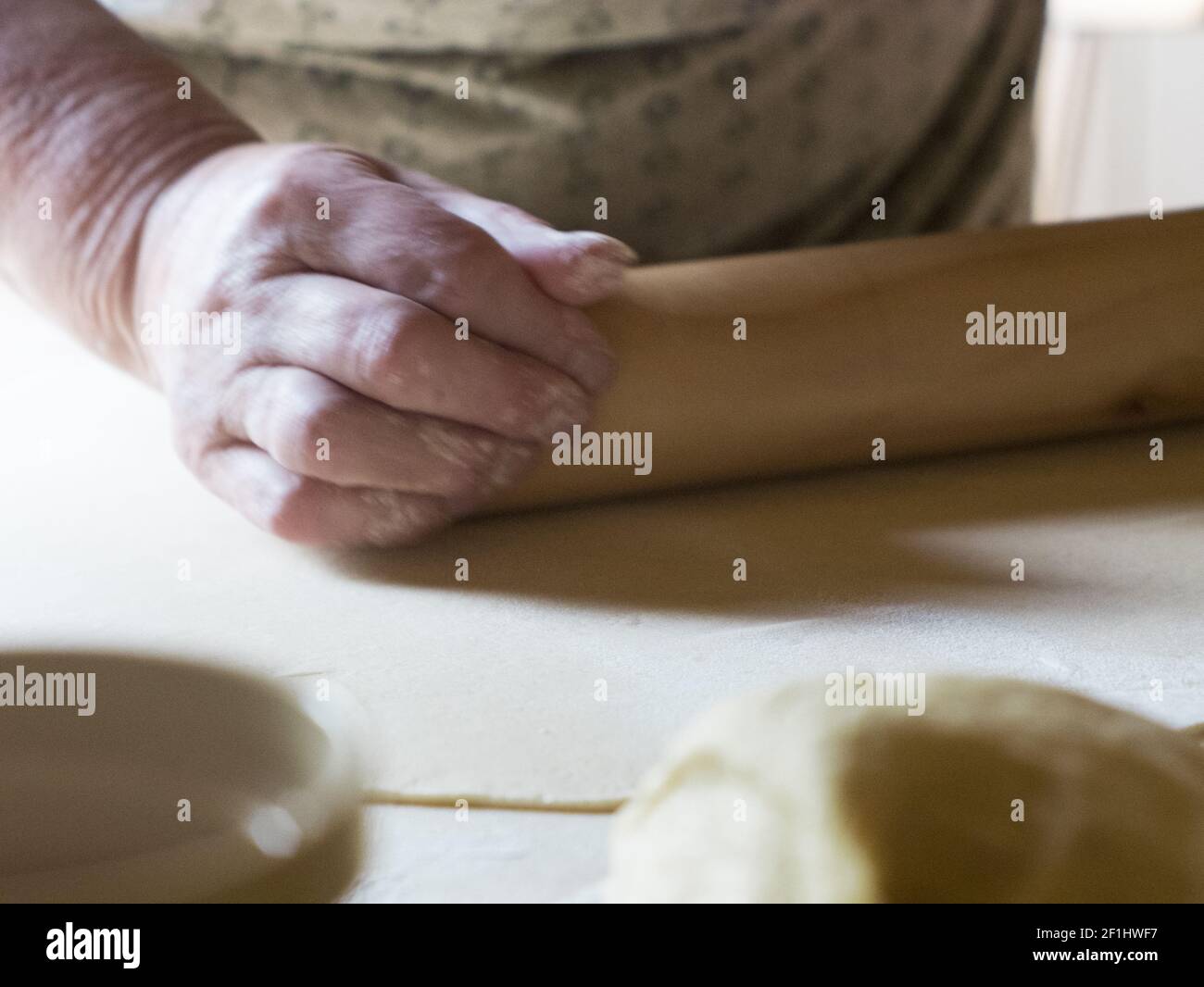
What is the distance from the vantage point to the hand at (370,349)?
66 cm

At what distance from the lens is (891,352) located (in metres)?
0.78

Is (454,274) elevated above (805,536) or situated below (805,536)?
above

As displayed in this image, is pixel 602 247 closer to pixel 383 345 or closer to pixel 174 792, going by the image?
pixel 383 345

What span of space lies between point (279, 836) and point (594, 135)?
2.64 feet

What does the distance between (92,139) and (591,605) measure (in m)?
0.50

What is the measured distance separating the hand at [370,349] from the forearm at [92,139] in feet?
0.37

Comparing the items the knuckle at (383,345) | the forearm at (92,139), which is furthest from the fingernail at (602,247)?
the forearm at (92,139)

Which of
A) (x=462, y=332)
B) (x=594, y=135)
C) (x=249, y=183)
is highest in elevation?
(x=594, y=135)

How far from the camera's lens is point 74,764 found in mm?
384

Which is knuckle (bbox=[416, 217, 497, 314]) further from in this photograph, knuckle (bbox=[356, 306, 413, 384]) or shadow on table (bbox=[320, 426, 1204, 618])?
shadow on table (bbox=[320, 426, 1204, 618])

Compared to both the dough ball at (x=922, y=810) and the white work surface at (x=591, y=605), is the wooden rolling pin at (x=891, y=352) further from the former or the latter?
the dough ball at (x=922, y=810)

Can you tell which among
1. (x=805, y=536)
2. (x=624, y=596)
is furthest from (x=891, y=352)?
(x=624, y=596)
